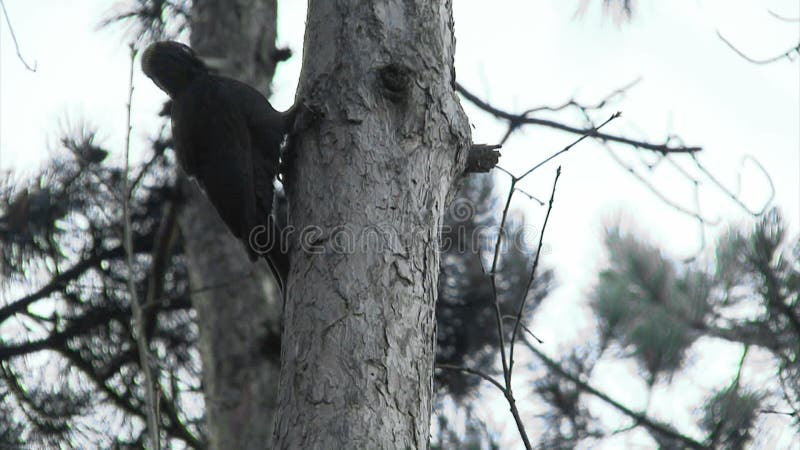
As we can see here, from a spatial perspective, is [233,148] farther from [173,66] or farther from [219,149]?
[173,66]

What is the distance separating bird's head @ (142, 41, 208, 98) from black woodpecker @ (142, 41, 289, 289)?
0.18 ft

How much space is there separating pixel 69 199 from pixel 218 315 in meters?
1.20

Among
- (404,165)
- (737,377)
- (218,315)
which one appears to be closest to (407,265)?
(404,165)

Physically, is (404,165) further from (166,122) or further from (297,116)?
(166,122)

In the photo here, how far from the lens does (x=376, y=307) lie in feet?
5.97

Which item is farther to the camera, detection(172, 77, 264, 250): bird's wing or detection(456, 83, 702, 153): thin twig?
detection(456, 83, 702, 153): thin twig

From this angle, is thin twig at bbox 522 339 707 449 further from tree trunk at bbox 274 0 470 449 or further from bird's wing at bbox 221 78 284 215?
tree trunk at bbox 274 0 470 449

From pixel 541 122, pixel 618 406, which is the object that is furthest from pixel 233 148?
pixel 618 406

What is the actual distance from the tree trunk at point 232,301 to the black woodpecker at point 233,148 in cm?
68

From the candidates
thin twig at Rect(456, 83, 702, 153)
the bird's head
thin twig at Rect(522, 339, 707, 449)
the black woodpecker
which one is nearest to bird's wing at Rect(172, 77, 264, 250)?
the black woodpecker

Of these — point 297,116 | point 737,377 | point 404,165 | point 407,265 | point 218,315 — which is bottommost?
point 407,265

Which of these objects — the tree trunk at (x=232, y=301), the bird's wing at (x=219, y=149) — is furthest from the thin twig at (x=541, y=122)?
the bird's wing at (x=219, y=149)

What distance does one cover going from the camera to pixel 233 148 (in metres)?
2.98

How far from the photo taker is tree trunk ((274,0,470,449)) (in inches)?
67.7
